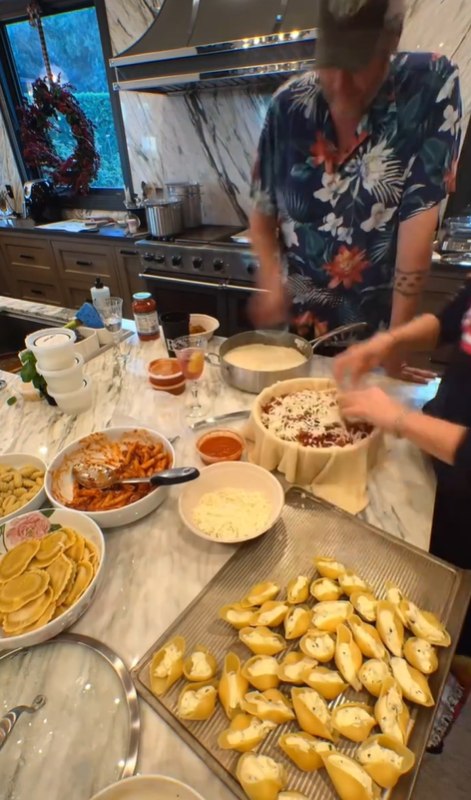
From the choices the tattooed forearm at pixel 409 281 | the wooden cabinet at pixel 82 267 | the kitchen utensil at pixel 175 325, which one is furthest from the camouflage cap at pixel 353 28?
the wooden cabinet at pixel 82 267

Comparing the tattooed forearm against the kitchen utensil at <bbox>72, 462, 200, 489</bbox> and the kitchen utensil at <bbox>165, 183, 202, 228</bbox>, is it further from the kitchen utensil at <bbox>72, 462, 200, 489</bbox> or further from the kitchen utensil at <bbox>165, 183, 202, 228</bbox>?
the kitchen utensil at <bbox>165, 183, 202, 228</bbox>

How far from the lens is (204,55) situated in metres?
2.32

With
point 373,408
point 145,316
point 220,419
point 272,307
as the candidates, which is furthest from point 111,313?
point 373,408

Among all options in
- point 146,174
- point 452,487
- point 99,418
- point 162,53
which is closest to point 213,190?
point 146,174

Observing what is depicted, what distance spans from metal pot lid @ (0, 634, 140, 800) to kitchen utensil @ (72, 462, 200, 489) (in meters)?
0.30

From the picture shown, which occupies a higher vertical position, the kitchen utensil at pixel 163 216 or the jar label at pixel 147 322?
the kitchen utensil at pixel 163 216

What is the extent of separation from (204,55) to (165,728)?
9.48 feet

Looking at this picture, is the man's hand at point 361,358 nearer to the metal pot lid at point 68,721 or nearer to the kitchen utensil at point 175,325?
the kitchen utensil at point 175,325

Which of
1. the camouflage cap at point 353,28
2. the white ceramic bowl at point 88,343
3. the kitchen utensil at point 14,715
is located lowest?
the kitchen utensil at point 14,715

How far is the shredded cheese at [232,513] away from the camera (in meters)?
0.84

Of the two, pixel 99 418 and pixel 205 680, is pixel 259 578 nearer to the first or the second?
pixel 205 680

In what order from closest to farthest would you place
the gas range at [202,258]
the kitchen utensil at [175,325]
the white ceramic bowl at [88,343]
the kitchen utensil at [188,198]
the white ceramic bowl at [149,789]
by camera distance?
the white ceramic bowl at [149,789], the kitchen utensil at [175,325], the white ceramic bowl at [88,343], the gas range at [202,258], the kitchen utensil at [188,198]

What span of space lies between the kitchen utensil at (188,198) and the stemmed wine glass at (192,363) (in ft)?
7.46

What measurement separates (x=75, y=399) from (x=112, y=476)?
1.36 ft
